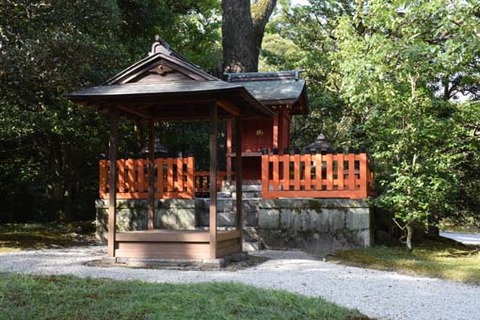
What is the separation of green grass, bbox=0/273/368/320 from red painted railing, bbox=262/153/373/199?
4696 mm

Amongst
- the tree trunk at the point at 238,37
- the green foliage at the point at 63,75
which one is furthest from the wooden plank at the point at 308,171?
the tree trunk at the point at 238,37

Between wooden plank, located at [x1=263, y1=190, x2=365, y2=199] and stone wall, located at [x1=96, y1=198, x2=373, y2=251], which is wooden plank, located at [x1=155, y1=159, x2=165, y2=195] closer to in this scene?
stone wall, located at [x1=96, y1=198, x2=373, y2=251]

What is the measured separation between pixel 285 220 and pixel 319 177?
1014 millimetres

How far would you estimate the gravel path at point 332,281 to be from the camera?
494cm

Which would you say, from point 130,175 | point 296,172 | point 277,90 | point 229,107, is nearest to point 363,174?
point 296,172

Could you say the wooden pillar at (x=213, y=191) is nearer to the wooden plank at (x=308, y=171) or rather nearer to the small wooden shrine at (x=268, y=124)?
the wooden plank at (x=308, y=171)

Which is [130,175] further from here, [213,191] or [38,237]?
[213,191]

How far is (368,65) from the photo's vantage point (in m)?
8.43

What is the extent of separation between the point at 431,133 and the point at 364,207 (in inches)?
67.4

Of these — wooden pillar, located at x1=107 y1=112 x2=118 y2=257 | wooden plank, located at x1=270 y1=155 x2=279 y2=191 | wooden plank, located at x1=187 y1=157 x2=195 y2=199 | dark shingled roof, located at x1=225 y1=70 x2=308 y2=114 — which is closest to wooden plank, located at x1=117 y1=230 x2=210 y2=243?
wooden pillar, located at x1=107 y1=112 x2=118 y2=257

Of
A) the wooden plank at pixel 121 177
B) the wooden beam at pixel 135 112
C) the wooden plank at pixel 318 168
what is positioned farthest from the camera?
the wooden plank at pixel 121 177

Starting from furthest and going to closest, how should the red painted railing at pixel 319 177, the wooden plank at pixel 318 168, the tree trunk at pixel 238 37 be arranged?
the tree trunk at pixel 238 37
the wooden plank at pixel 318 168
the red painted railing at pixel 319 177

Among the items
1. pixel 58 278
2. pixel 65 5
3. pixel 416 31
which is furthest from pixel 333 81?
pixel 58 278

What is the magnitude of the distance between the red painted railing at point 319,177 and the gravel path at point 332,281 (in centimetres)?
141
